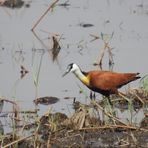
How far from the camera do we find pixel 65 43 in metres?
13.6

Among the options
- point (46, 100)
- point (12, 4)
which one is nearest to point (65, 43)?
point (46, 100)

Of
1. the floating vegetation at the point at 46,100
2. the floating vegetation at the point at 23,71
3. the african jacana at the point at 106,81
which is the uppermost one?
the floating vegetation at the point at 23,71

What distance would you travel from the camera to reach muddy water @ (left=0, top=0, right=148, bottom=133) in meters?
10.9

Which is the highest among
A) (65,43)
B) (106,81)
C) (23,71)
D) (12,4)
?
(12,4)

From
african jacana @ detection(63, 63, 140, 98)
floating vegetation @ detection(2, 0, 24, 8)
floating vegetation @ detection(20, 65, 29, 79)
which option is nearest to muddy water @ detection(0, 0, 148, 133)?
floating vegetation @ detection(20, 65, 29, 79)

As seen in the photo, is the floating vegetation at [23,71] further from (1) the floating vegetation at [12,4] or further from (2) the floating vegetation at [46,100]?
(1) the floating vegetation at [12,4]

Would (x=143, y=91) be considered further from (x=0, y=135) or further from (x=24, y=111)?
(x=0, y=135)

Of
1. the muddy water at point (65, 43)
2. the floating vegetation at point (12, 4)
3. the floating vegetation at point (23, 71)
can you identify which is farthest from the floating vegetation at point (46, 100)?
the floating vegetation at point (12, 4)

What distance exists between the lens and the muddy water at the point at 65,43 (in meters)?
10.9

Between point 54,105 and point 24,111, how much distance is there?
0.66 m

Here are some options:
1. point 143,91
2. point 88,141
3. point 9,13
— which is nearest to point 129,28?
point 9,13

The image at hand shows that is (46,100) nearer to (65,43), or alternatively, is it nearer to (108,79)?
(108,79)

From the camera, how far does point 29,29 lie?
14492mm

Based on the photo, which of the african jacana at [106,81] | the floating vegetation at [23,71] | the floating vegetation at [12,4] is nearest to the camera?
the african jacana at [106,81]
